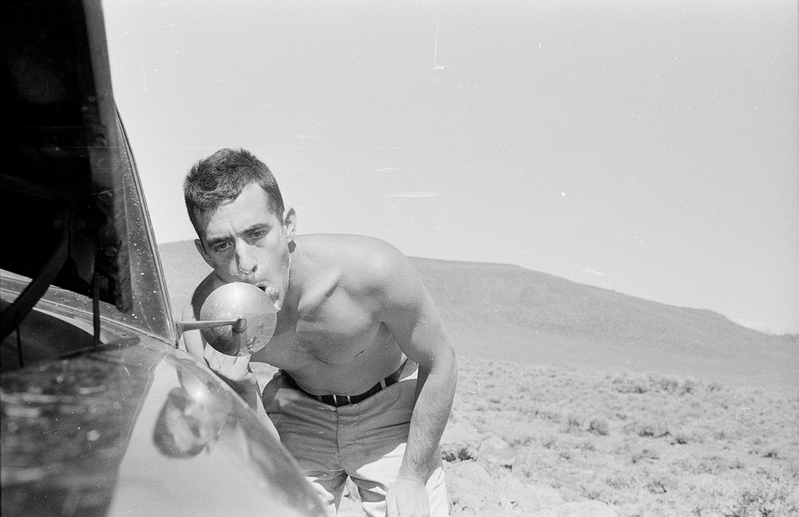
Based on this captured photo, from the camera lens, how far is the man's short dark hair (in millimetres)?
2342

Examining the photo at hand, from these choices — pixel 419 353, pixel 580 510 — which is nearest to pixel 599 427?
pixel 580 510

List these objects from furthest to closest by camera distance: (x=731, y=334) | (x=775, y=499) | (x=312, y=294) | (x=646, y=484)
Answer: (x=731, y=334), (x=646, y=484), (x=775, y=499), (x=312, y=294)

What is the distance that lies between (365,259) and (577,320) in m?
14.6

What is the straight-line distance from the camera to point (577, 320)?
1695cm

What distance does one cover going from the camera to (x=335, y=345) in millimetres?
2996

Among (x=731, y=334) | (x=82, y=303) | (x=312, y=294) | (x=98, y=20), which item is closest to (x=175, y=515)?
(x=82, y=303)

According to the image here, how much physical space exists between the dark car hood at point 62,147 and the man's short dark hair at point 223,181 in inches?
14.4

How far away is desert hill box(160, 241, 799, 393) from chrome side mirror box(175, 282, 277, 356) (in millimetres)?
10890

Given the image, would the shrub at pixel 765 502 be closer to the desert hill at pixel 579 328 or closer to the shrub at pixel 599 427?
the shrub at pixel 599 427

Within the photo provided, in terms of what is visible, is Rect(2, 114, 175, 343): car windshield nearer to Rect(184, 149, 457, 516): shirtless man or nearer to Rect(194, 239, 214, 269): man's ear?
Rect(184, 149, 457, 516): shirtless man

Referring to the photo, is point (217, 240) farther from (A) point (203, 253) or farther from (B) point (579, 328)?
(B) point (579, 328)

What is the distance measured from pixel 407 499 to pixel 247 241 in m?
1.08

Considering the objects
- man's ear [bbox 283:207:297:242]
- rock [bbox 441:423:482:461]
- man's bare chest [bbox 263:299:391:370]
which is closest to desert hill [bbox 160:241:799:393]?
rock [bbox 441:423:482:461]

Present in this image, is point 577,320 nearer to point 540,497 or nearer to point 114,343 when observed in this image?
point 540,497
